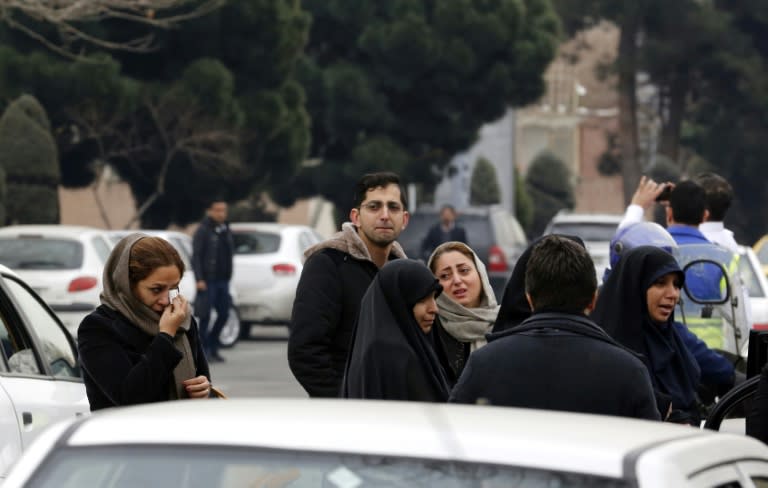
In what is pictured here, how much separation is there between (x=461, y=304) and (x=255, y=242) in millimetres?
17434

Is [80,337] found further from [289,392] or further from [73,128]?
[73,128]

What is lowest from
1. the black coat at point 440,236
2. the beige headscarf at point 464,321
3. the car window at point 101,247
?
the black coat at point 440,236

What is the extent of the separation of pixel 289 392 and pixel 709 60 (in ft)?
148

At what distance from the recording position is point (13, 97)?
30.9 metres

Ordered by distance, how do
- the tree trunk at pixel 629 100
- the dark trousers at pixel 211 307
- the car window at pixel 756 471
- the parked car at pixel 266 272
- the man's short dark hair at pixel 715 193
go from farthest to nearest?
the tree trunk at pixel 629 100 < the parked car at pixel 266 272 < the dark trousers at pixel 211 307 < the man's short dark hair at pixel 715 193 < the car window at pixel 756 471

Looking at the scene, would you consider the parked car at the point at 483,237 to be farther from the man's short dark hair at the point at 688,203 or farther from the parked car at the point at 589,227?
the man's short dark hair at the point at 688,203

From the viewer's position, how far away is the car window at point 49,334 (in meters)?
7.52

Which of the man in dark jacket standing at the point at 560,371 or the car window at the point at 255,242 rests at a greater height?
the man in dark jacket standing at the point at 560,371

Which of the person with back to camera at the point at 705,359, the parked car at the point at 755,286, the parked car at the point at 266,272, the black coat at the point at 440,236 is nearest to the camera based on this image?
the person with back to camera at the point at 705,359

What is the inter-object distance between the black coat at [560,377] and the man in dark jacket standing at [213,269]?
15.4 meters

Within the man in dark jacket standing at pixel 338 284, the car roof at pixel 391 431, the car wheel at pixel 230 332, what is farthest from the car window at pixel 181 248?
the car roof at pixel 391 431

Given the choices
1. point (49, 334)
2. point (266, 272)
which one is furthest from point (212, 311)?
point (49, 334)

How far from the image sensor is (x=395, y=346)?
5.53 meters

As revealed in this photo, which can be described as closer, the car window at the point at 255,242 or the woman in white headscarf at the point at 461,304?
the woman in white headscarf at the point at 461,304
